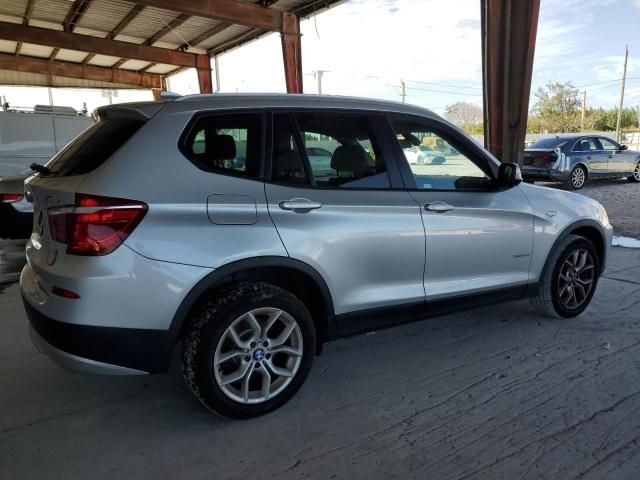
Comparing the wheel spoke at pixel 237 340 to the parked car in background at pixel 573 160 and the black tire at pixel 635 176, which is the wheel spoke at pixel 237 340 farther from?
the black tire at pixel 635 176

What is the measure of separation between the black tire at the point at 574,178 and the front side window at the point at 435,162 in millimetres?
11431

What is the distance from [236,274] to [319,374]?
104 centimetres

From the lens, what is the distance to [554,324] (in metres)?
4.04

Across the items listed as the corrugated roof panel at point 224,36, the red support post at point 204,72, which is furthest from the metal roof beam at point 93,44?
the corrugated roof panel at point 224,36

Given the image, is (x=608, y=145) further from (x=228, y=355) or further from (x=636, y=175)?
(x=228, y=355)

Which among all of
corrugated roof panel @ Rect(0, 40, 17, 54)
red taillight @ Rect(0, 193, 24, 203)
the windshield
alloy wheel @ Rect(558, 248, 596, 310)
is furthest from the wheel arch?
corrugated roof panel @ Rect(0, 40, 17, 54)

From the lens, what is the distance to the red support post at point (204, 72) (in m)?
22.4

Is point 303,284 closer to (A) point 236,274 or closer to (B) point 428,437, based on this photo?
(A) point 236,274

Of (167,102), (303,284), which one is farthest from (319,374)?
(167,102)

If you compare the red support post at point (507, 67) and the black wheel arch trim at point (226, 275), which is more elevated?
the red support post at point (507, 67)

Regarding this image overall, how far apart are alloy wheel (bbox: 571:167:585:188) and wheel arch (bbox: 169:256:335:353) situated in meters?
12.7

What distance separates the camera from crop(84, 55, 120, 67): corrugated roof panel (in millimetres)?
25234

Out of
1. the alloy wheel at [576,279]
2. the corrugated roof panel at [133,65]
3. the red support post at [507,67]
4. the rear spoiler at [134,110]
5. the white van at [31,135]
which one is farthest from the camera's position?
the corrugated roof panel at [133,65]

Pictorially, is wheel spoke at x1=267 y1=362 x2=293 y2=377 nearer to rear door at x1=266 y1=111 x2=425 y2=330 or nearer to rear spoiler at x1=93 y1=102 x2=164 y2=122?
rear door at x1=266 y1=111 x2=425 y2=330
